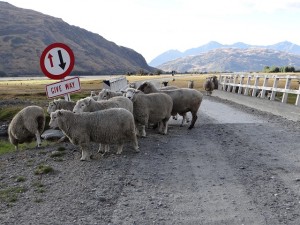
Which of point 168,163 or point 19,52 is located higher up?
point 168,163

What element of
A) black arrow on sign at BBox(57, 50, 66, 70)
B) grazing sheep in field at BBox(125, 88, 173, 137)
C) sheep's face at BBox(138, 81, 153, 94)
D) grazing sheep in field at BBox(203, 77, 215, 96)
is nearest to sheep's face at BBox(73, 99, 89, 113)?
black arrow on sign at BBox(57, 50, 66, 70)

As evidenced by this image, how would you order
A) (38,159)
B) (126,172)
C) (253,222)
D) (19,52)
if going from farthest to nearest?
(19,52), (38,159), (126,172), (253,222)

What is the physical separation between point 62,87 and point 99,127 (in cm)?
146

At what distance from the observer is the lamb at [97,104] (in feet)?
39.2

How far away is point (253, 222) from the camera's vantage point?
5875 mm

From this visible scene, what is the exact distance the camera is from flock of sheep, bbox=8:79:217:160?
10.6 m

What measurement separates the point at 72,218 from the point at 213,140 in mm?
6712

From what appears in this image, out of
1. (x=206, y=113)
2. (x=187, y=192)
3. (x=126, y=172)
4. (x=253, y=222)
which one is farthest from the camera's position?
(x=206, y=113)

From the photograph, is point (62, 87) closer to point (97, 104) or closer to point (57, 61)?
point (57, 61)

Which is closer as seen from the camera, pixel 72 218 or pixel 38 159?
pixel 72 218

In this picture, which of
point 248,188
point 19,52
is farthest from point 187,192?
point 19,52

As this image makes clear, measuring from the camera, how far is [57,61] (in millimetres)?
10641

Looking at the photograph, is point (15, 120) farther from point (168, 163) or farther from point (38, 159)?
point (168, 163)

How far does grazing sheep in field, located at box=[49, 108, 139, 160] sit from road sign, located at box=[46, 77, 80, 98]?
0.59 m
